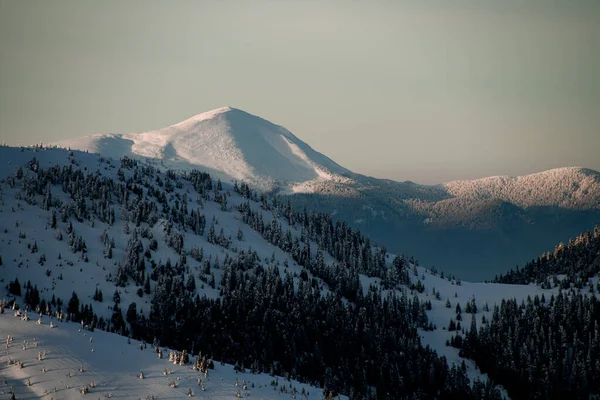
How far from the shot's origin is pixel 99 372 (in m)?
78.9

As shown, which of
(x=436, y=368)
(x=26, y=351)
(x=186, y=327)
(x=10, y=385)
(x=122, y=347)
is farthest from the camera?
(x=436, y=368)

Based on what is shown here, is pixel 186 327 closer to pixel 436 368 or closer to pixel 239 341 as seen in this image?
pixel 239 341

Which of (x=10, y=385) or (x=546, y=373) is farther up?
(x=10, y=385)

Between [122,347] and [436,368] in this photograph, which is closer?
[122,347]

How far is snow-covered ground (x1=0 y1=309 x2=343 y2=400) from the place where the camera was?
7269cm

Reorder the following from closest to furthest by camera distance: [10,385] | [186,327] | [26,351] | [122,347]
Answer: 1. [10,385]
2. [26,351]
3. [122,347]
4. [186,327]

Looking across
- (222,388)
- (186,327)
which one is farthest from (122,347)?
(186,327)

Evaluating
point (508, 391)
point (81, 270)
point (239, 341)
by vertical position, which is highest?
point (81, 270)

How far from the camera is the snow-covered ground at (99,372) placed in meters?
72.7

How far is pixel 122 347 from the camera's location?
299ft

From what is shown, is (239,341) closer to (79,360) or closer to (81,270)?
(81,270)

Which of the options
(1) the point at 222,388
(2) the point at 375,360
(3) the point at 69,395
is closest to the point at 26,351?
(3) the point at 69,395

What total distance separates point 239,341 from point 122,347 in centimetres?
9373

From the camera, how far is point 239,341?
599ft
